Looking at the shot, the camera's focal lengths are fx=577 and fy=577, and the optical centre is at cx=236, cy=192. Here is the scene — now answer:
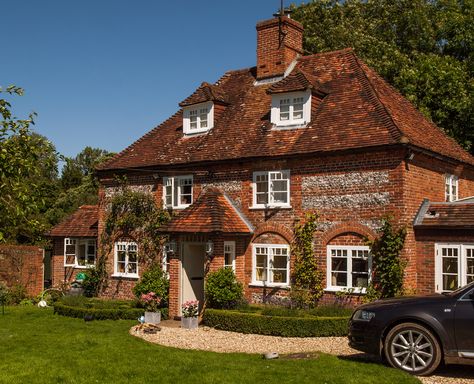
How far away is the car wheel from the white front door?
10.1 metres

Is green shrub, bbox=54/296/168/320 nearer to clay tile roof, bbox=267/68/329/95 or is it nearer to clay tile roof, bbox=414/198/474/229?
clay tile roof, bbox=267/68/329/95

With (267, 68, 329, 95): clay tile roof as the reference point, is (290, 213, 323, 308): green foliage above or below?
below

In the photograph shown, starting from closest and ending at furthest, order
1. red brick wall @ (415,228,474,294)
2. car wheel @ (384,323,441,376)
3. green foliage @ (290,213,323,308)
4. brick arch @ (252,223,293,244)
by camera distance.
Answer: car wheel @ (384,323,441,376) → red brick wall @ (415,228,474,294) → green foliage @ (290,213,323,308) → brick arch @ (252,223,293,244)

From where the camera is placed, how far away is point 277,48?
23766 millimetres

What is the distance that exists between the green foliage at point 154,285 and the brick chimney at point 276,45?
30.6ft

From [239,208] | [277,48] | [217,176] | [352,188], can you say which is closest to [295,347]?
[352,188]

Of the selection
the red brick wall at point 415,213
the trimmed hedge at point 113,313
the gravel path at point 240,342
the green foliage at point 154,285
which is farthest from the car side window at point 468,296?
the green foliage at point 154,285

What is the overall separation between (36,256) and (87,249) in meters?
2.32

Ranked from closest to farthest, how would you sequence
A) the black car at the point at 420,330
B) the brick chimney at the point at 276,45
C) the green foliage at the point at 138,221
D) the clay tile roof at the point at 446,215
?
the black car at the point at 420,330
the clay tile roof at the point at 446,215
the green foliage at the point at 138,221
the brick chimney at the point at 276,45

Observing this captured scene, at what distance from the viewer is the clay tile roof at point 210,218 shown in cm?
1927

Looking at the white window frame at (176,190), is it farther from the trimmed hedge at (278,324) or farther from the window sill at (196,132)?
the trimmed hedge at (278,324)

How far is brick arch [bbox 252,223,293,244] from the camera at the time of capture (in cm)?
1966

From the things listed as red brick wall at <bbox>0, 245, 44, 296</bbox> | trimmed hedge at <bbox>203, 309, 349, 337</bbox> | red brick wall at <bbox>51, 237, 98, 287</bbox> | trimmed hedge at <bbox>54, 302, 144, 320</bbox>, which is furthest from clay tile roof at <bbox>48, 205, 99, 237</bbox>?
trimmed hedge at <bbox>203, 309, 349, 337</bbox>

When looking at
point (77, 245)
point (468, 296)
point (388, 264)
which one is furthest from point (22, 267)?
point (468, 296)
